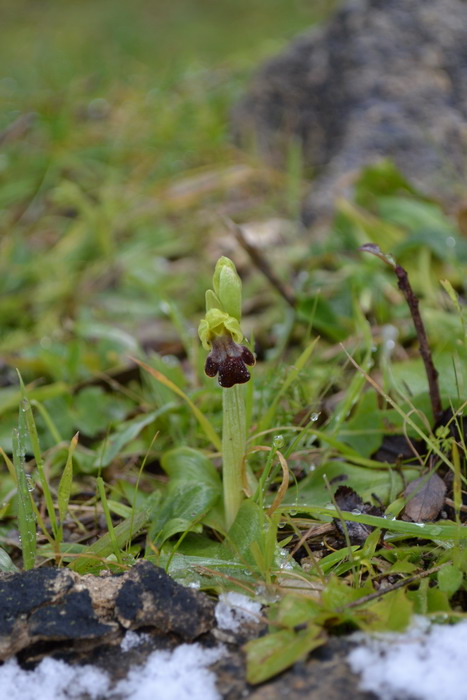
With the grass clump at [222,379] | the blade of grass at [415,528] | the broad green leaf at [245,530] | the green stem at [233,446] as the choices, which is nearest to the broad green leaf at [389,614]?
the grass clump at [222,379]

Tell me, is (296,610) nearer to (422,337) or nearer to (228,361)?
(228,361)

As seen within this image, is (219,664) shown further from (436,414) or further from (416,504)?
(436,414)

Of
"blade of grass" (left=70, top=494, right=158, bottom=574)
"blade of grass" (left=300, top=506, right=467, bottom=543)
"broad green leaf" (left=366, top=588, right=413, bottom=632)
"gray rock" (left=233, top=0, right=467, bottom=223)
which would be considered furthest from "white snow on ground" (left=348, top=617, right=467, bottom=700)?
"gray rock" (left=233, top=0, right=467, bottom=223)

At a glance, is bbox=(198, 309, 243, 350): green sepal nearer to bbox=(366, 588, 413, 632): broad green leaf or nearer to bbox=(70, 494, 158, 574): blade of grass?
bbox=(70, 494, 158, 574): blade of grass

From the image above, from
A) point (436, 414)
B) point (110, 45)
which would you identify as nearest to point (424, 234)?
point (436, 414)

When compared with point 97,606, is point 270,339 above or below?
below

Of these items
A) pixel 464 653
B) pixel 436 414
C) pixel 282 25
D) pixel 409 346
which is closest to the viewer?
pixel 464 653
